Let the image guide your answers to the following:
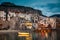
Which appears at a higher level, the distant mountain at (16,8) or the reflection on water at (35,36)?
the distant mountain at (16,8)

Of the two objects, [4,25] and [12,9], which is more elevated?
[12,9]

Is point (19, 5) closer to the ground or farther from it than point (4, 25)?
farther from it

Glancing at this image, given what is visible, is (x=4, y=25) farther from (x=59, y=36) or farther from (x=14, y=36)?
(x=59, y=36)

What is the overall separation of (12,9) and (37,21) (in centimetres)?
62

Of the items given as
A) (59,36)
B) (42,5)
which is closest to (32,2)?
Result: (42,5)

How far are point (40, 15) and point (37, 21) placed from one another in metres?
0.15

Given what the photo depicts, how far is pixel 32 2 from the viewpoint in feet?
14.0

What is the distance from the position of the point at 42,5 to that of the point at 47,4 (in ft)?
0.39

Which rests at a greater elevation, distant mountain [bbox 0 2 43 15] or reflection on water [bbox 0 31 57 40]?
distant mountain [bbox 0 2 43 15]

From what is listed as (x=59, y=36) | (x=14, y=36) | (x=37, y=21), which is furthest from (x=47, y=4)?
(x=14, y=36)

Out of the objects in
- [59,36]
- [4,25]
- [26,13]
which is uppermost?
[26,13]

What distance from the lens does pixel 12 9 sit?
4.20 metres

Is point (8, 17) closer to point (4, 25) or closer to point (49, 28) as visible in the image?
point (4, 25)

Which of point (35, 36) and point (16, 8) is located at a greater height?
point (16, 8)
